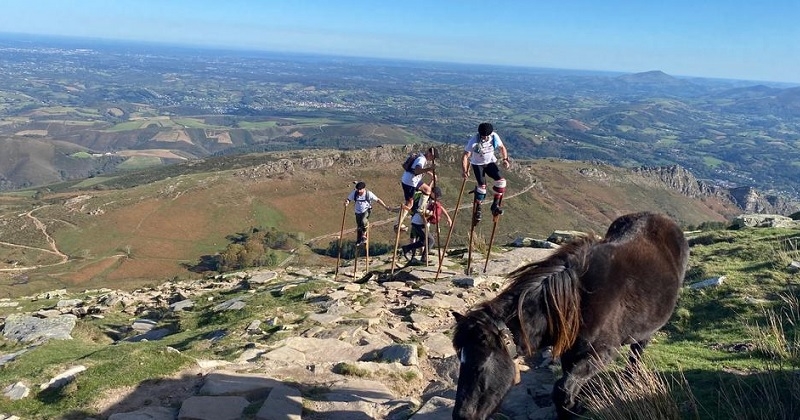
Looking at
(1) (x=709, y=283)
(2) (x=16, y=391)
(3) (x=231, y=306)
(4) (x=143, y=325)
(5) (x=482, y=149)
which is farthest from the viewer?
(4) (x=143, y=325)

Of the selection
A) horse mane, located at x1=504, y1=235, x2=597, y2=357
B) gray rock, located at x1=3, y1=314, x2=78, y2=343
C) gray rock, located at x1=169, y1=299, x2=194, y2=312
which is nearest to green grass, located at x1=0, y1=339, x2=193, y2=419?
gray rock, located at x1=3, y1=314, x2=78, y2=343

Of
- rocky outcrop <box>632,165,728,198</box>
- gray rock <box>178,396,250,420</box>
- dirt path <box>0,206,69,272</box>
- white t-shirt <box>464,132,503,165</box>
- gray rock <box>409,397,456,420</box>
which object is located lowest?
dirt path <box>0,206,69,272</box>

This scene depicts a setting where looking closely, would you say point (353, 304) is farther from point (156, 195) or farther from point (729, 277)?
point (156, 195)

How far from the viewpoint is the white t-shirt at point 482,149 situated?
12570 mm

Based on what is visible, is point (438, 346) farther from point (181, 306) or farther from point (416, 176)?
point (181, 306)

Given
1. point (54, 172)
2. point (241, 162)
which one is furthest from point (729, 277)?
point (54, 172)

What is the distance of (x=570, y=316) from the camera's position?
16.9ft

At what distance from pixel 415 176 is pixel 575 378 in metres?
10.2

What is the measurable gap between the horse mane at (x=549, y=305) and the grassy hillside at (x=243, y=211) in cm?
6310

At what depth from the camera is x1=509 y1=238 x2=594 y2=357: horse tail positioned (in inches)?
200

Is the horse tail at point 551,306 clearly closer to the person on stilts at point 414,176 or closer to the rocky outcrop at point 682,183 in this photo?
the person on stilts at point 414,176

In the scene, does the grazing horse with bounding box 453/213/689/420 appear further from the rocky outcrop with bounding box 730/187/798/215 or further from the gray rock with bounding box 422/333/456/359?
the rocky outcrop with bounding box 730/187/798/215

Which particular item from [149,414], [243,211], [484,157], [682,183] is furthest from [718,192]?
[149,414]

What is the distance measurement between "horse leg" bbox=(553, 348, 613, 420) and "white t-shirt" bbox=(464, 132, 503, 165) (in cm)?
777
